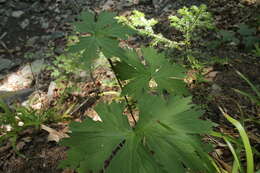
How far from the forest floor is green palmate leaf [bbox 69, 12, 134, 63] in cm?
91

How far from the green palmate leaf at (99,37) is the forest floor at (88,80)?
91cm

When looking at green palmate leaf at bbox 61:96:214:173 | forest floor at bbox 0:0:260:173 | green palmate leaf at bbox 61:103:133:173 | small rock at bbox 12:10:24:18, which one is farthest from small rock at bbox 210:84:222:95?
small rock at bbox 12:10:24:18

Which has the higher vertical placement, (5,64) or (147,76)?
(147,76)

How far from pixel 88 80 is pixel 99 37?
1.57 m

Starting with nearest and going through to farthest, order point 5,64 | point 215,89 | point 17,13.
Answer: point 215,89, point 5,64, point 17,13

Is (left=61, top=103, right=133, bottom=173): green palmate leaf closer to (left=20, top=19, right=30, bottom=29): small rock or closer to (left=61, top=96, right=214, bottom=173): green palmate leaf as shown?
(left=61, top=96, right=214, bottom=173): green palmate leaf

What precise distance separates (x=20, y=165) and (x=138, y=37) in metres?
2.49

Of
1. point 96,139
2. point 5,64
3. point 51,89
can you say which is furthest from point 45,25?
point 96,139

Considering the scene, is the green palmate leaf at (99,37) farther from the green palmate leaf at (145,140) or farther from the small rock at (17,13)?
the small rock at (17,13)

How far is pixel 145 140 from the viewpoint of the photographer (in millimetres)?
1276

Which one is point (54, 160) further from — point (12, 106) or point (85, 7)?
point (85, 7)

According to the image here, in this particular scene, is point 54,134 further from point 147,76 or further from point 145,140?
point 145,140

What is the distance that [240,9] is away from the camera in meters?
3.82

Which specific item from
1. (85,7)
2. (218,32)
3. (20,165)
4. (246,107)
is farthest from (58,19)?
(246,107)
